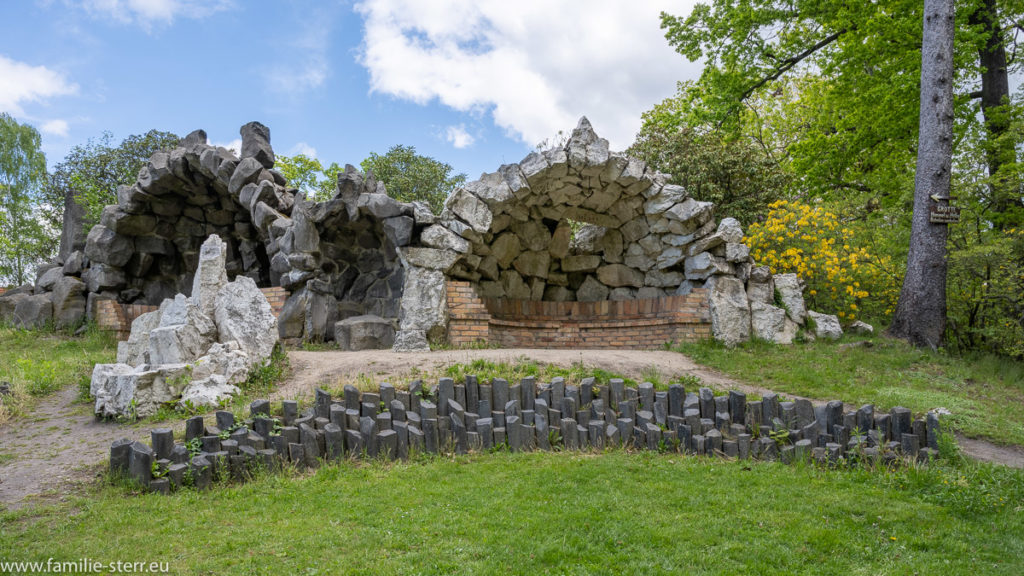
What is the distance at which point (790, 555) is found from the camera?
366 centimetres

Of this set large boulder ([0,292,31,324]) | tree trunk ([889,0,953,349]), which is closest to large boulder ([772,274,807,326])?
tree trunk ([889,0,953,349])

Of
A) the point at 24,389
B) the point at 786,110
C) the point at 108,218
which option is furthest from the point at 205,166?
the point at 786,110

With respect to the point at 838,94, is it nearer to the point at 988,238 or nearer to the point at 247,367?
the point at 988,238

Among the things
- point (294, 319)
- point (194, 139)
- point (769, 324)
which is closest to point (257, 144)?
point (194, 139)

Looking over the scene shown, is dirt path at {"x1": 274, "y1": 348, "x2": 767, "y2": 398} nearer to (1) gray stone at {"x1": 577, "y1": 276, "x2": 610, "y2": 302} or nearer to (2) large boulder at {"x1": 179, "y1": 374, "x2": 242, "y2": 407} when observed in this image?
(2) large boulder at {"x1": 179, "y1": 374, "x2": 242, "y2": 407}

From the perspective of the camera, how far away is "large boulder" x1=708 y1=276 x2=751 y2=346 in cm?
1045

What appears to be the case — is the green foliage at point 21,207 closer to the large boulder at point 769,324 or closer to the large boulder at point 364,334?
the large boulder at point 364,334

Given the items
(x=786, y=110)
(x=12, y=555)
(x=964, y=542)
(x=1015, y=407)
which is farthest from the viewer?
(x=786, y=110)

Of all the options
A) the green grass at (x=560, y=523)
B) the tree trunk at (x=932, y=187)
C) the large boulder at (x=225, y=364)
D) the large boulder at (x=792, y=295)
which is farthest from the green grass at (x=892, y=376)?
the large boulder at (x=225, y=364)

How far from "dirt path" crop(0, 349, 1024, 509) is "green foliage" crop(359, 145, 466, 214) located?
40.1 feet

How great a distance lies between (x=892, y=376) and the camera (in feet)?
27.2

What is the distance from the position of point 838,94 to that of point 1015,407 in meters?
8.26

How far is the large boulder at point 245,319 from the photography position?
24.9 ft

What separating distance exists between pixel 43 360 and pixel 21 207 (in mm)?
20529
